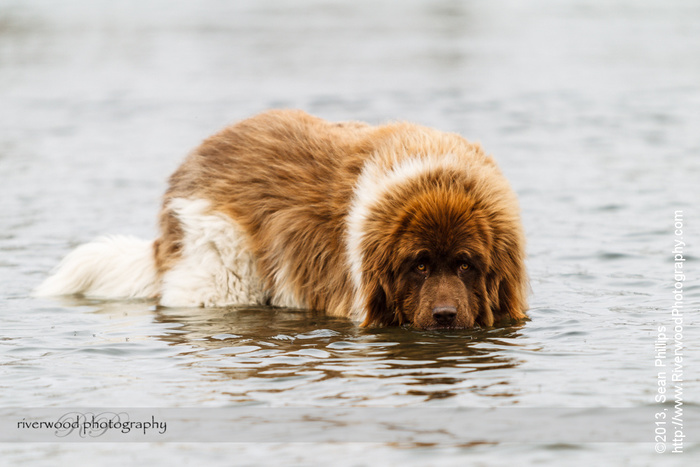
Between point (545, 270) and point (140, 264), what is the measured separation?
3892mm

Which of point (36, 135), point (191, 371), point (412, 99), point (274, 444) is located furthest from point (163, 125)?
point (274, 444)

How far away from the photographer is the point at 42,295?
9.20 m

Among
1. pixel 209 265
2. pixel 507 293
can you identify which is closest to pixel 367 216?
pixel 507 293

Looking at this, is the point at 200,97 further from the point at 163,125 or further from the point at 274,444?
the point at 274,444

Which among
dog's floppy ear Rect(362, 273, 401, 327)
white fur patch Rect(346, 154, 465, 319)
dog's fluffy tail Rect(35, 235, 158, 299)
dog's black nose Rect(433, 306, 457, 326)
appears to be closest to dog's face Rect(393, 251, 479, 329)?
dog's black nose Rect(433, 306, 457, 326)

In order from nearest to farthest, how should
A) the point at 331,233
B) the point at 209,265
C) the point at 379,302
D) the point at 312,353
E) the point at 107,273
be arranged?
the point at 312,353 < the point at 379,302 < the point at 331,233 < the point at 209,265 < the point at 107,273

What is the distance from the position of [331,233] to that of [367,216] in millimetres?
576

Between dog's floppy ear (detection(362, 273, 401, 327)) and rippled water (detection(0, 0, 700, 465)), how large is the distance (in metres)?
0.17

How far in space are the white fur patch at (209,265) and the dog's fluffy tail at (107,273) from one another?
0.46 metres

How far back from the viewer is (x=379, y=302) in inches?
307

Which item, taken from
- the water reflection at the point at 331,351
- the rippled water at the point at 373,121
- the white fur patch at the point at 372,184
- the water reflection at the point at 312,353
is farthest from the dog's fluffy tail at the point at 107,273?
the white fur patch at the point at 372,184

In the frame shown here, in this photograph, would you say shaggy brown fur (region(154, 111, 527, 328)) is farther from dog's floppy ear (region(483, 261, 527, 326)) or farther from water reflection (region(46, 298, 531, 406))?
water reflection (region(46, 298, 531, 406))

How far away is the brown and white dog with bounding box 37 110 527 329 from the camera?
24.4 feet

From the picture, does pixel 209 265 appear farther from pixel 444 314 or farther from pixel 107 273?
pixel 444 314
